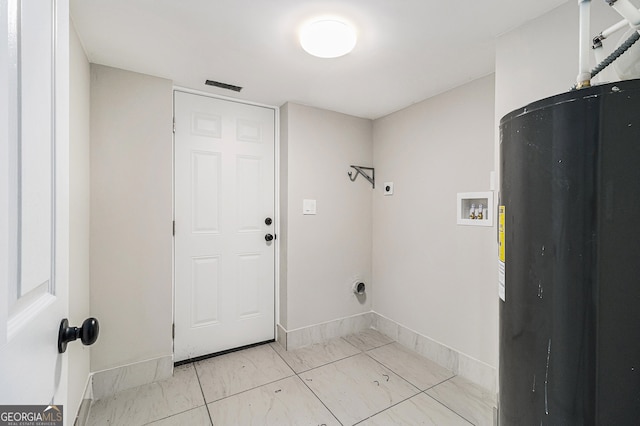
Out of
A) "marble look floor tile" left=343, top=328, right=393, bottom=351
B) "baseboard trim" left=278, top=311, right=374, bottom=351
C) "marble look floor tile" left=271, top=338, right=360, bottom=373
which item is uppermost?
"baseboard trim" left=278, top=311, right=374, bottom=351

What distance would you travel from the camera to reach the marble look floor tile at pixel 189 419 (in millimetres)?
1619

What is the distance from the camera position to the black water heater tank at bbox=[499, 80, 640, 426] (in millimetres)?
531

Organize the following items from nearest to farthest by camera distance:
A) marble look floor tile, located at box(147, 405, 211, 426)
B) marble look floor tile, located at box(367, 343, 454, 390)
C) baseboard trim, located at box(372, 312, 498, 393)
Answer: marble look floor tile, located at box(147, 405, 211, 426) → baseboard trim, located at box(372, 312, 498, 393) → marble look floor tile, located at box(367, 343, 454, 390)

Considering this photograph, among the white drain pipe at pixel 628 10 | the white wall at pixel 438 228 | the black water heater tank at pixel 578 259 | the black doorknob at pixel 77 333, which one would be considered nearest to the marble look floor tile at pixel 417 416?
the white wall at pixel 438 228

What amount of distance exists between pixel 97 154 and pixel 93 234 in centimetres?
54

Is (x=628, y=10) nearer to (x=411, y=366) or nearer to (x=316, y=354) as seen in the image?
(x=411, y=366)

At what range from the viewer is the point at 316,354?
2424mm

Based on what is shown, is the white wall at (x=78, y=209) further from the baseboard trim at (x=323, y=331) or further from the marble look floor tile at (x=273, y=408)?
the baseboard trim at (x=323, y=331)

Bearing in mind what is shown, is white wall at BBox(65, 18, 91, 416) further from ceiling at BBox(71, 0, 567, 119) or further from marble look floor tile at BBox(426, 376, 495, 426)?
marble look floor tile at BBox(426, 376, 495, 426)

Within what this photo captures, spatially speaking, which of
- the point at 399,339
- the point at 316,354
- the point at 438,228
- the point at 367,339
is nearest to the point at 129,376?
the point at 316,354

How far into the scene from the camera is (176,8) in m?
1.35

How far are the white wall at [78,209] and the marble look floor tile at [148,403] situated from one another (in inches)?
8.2

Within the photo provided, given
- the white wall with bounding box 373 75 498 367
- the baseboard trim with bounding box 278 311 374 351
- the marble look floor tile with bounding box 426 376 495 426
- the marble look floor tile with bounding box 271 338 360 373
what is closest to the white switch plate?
the white wall with bounding box 373 75 498 367

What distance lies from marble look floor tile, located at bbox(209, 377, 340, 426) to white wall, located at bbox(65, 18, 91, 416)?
79 cm
